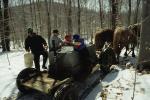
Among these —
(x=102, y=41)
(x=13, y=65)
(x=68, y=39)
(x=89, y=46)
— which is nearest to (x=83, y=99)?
(x=89, y=46)

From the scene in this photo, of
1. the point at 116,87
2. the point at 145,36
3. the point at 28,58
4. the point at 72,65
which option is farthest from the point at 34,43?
the point at 145,36

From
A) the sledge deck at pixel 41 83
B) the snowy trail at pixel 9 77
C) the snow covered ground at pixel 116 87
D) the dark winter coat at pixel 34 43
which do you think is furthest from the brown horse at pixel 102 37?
the sledge deck at pixel 41 83

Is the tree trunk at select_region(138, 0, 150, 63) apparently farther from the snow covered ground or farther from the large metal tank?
the large metal tank

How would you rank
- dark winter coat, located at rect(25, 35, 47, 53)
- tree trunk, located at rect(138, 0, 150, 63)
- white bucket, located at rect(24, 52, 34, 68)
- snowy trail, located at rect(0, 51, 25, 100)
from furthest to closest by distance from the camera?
1. white bucket, located at rect(24, 52, 34, 68)
2. dark winter coat, located at rect(25, 35, 47, 53)
3. tree trunk, located at rect(138, 0, 150, 63)
4. snowy trail, located at rect(0, 51, 25, 100)

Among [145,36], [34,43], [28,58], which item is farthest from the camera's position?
[28,58]

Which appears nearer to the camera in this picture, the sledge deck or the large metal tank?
the sledge deck

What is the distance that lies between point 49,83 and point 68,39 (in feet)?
9.36

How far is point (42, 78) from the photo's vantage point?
7.79 meters

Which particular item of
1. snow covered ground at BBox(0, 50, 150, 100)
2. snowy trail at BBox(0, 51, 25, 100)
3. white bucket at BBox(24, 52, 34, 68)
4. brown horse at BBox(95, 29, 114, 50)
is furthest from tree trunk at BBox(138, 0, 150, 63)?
snowy trail at BBox(0, 51, 25, 100)

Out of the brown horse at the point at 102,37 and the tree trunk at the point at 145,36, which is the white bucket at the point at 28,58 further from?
the tree trunk at the point at 145,36

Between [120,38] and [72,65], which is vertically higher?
[120,38]

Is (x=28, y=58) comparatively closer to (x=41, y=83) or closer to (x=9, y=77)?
(x=9, y=77)

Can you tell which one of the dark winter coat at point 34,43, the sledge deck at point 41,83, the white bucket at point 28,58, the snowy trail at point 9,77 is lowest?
the snowy trail at point 9,77

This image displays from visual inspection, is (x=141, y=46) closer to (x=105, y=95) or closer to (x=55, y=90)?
(x=105, y=95)
